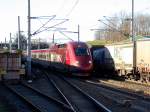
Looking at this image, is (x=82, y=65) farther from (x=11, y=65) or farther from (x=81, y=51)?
(x=11, y=65)

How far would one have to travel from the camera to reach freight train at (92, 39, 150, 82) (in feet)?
96.6

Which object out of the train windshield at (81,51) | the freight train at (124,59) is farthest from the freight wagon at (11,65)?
the freight train at (124,59)

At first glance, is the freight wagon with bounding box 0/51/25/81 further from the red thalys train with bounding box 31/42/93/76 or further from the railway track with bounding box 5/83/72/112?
the railway track with bounding box 5/83/72/112

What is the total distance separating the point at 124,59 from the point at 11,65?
9005 millimetres

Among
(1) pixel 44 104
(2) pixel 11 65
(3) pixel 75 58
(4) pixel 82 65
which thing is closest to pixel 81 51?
(3) pixel 75 58

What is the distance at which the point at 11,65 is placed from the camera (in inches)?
1191

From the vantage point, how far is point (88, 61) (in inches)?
1366

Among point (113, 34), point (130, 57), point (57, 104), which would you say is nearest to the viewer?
point (57, 104)

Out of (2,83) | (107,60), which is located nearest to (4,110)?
→ (2,83)

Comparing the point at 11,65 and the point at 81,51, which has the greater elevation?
the point at 81,51

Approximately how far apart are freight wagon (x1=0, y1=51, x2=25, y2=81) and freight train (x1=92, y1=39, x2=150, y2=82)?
8.21 meters

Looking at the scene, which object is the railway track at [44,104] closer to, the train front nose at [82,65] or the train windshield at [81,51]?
the train front nose at [82,65]

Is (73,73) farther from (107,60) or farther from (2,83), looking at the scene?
(2,83)

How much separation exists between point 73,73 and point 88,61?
163 cm
